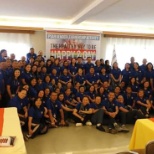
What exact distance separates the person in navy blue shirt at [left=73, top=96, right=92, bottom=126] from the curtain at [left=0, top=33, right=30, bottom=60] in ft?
10.4

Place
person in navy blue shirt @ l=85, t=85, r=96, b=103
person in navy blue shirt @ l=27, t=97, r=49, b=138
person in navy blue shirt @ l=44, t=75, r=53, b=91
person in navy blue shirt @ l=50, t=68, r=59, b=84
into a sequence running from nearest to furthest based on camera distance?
1. person in navy blue shirt @ l=27, t=97, r=49, b=138
2. person in navy blue shirt @ l=44, t=75, r=53, b=91
3. person in navy blue shirt @ l=85, t=85, r=96, b=103
4. person in navy blue shirt @ l=50, t=68, r=59, b=84

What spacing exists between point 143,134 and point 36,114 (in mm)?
2252

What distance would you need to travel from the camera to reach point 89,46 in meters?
7.70

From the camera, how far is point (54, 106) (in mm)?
5078

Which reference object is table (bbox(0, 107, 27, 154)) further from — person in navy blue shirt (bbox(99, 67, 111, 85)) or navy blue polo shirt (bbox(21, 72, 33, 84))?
person in navy blue shirt (bbox(99, 67, 111, 85))

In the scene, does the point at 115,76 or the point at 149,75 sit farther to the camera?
the point at 115,76

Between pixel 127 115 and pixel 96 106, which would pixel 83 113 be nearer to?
pixel 96 106

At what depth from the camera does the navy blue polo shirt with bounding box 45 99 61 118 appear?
4.95 metres

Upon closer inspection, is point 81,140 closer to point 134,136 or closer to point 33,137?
point 33,137

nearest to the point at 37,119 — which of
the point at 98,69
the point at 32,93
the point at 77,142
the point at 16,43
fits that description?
the point at 32,93

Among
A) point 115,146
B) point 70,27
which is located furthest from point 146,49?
point 115,146

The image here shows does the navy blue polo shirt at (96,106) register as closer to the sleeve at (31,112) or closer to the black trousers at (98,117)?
the black trousers at (98,117)

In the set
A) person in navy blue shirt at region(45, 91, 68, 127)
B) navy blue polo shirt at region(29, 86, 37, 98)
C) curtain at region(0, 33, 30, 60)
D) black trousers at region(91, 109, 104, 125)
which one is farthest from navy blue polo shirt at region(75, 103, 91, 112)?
curtain at region(0, 33, 30, 60)

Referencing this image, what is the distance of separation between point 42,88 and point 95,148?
2.08 meters
